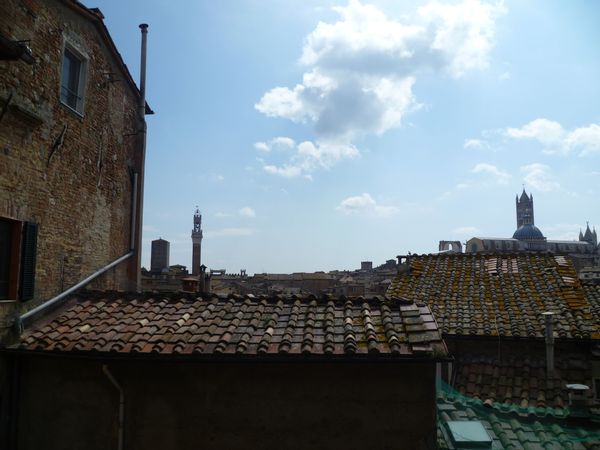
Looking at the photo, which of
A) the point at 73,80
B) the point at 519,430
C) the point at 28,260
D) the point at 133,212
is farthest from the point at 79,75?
the point at 519,430

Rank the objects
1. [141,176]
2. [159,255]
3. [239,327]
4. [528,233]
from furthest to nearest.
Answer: [528,233] < [159,255] < [141,176] < [239,327]

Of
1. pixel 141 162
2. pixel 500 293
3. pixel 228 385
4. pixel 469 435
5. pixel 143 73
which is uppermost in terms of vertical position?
pixel 143 73

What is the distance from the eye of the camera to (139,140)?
32.6 ft

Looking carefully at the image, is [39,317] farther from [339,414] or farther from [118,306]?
[339,414]

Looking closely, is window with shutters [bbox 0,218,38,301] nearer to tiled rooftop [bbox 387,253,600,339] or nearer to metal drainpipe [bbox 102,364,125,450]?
metal drainpipe [bbox 102,364,125,450]

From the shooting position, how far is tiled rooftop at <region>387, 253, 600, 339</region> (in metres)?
10.6

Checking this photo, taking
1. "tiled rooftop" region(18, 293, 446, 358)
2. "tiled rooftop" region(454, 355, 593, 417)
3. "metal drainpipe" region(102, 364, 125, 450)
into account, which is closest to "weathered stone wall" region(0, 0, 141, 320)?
"tiled rooftop" region(18, 293, 446, 358)

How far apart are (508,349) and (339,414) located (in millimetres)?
6737

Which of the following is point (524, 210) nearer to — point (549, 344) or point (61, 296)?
point (549, 344)

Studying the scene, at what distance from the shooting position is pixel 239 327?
244 inches

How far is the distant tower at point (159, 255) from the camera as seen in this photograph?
122 feet

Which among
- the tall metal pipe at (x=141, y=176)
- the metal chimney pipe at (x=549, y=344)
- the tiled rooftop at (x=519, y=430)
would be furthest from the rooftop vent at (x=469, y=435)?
the tall metal pipe at (x=141, y=176)

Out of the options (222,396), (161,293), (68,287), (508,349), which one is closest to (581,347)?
(508,349)

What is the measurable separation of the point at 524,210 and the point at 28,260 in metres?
114
